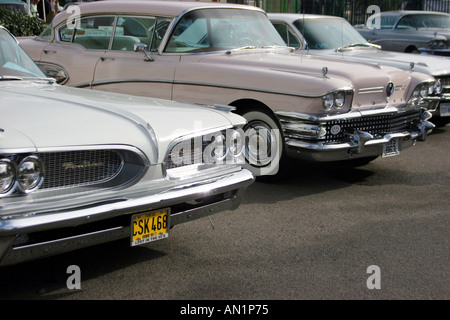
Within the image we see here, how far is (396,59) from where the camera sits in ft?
28.1

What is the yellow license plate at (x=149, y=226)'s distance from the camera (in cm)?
357

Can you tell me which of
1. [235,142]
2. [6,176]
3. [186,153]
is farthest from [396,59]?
[6,176]

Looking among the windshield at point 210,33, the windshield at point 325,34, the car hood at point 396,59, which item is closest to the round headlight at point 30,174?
the windshield at point 210,33

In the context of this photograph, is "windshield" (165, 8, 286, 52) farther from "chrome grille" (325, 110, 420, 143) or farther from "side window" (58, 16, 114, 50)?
"chrome grille" (325, 110, 420, 143)

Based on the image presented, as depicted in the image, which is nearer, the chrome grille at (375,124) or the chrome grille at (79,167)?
the chrome grille at (79,167)

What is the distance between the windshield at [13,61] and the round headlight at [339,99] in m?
2.68

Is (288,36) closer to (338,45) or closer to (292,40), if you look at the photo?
(292,40)

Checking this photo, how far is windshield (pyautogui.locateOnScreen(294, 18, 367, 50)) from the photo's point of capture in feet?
29.0

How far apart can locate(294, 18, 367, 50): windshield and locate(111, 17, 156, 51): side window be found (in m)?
2.51

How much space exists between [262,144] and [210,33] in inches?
60.0

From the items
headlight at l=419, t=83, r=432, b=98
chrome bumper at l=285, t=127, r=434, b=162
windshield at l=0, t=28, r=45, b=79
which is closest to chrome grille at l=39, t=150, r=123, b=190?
windshield at l=0, t=28, r=45, b=79

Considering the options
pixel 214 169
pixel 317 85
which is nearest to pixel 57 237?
pixel 214 169

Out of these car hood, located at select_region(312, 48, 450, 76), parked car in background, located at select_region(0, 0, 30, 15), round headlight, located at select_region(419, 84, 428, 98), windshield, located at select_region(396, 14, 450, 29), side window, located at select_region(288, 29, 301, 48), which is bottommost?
round headlight, located at select_region(419, 84, 428, 98)

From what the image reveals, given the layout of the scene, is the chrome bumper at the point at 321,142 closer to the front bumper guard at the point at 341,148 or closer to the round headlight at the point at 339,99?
the front bumper guard at the point at 341,148
